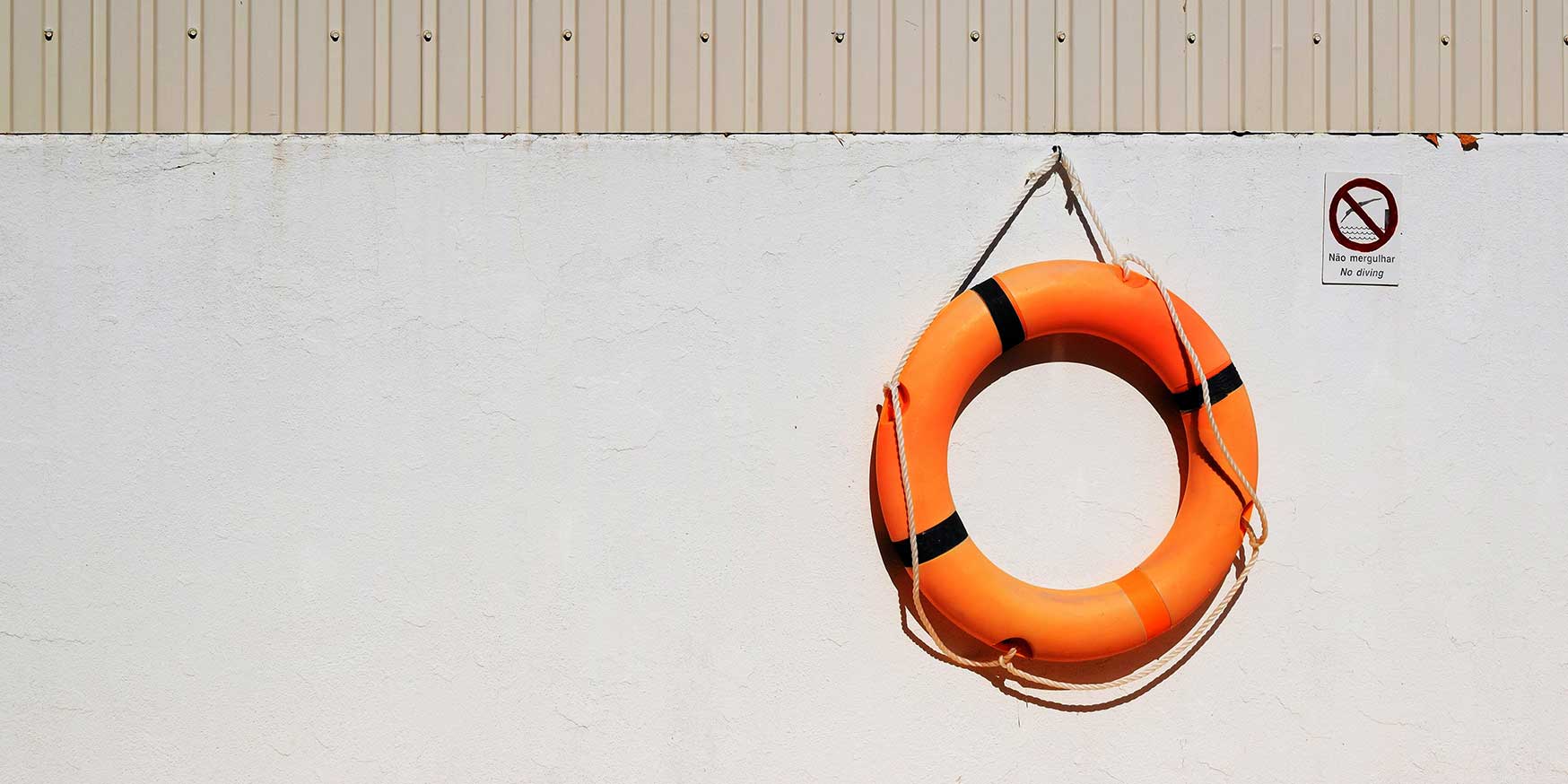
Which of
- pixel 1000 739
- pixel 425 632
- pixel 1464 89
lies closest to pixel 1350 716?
pixel 1000 739

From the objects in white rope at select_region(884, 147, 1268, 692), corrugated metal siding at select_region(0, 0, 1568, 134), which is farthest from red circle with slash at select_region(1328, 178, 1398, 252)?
white rope at select_region(884, 147, 1268, 692)

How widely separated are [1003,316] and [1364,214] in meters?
0.80

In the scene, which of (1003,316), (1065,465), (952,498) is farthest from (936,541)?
(1003,316)

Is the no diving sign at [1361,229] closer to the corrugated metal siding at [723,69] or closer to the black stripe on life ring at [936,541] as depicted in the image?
the corrugated metal siding at [723,69]

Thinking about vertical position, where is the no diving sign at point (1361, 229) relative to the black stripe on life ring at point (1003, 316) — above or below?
above

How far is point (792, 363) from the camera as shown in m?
1.98

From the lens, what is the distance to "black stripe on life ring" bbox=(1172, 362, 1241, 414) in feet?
6.31

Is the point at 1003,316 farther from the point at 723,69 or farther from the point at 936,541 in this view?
the point at 723,69

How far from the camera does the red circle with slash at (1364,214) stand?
2.03 meters

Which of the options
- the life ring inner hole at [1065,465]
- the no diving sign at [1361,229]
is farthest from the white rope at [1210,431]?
the no diving sign at [1361,229]

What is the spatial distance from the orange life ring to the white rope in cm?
2

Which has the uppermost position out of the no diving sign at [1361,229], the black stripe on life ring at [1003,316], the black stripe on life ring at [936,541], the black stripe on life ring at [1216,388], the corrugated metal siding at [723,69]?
the corrugated metal siding at [723,69]

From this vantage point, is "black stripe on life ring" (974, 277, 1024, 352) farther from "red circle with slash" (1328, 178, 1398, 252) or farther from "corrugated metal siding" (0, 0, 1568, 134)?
"red circle with slash" (1328, 178, 1398, 252)

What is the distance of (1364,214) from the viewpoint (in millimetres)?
2029
